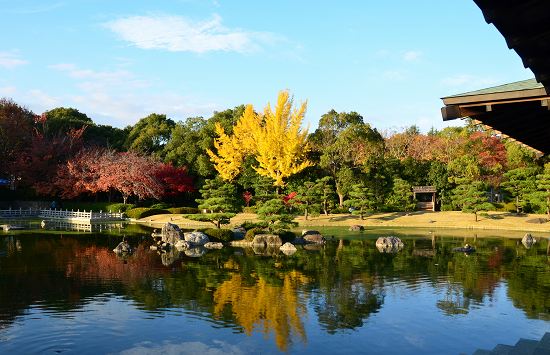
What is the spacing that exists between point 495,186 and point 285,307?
38.1m

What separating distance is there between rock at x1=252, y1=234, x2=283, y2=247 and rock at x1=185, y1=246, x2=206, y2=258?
10.7ft

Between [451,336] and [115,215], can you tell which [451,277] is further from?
[115,215]

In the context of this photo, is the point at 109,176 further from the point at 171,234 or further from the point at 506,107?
the point at 506,107

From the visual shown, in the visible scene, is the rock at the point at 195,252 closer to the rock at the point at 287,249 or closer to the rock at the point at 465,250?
the rock at the point at 287,249

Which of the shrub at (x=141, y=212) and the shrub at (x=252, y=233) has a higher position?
the shrub at (x=141, y=212)

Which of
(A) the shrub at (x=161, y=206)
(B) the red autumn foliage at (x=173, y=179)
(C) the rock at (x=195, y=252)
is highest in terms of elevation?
(B) the red autumn foliage at (x=173, y=179)

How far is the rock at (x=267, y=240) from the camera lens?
27.6m

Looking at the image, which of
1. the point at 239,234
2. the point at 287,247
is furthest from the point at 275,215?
the point at 287,247

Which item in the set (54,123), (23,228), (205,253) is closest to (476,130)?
(205,253)

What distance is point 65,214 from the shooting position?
4659 cm

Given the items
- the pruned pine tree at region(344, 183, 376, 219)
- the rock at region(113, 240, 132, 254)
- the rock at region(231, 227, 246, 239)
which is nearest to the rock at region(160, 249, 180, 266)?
the rock at region(113, 240, 132, 254)

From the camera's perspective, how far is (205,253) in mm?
24281

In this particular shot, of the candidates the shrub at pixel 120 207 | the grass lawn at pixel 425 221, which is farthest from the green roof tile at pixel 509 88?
the shrub at pixel 120 207

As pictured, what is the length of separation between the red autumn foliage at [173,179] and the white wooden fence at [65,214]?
18.0ft
